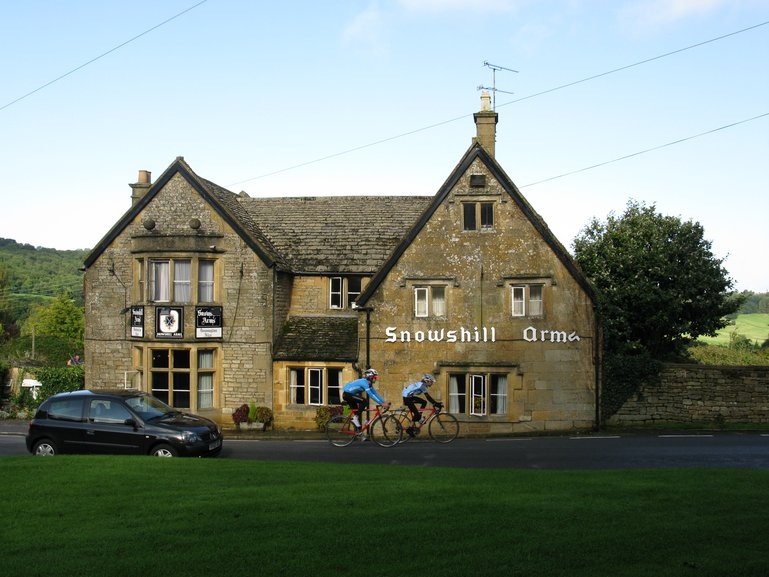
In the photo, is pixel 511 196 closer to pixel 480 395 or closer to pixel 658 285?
pixel 480 395

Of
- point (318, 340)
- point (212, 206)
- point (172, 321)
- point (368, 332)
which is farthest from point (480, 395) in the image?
point (212, 206)

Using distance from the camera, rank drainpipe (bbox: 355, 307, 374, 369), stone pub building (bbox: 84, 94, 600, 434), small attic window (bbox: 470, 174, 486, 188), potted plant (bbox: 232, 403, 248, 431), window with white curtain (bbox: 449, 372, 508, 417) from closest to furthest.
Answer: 1. stone pub building (bbox: 84, 94, 600, 434)
2. window with white curtain (bbox: 449, 372, 508, 417)
3. small attic window (bbox: 470, 174, 486, 188)
4. drainpipe (bbox: 355, 307, 374, 369)
5. potted plant (bbox: 232, 403, 248, 431)

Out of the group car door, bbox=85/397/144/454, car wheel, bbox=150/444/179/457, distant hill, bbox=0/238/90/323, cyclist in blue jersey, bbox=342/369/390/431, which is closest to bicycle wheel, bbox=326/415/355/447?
cyclist in blue jersey, bbox=342/369/390/431

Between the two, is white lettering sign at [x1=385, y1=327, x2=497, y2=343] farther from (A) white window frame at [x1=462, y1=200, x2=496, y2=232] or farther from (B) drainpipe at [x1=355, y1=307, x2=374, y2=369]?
(A) white window frame at [x1=462, y1=200, x2=496, y2=232]

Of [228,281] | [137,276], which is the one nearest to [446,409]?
[228,281]

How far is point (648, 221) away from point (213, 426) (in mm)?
29577

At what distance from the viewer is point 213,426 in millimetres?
20141

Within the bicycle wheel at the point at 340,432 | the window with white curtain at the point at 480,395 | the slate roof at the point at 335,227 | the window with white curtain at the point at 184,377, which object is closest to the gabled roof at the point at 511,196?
the slate roof at the point at 335,227

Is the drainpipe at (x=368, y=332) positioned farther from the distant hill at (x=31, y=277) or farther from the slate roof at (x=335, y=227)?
the distant hill at (x=31, y=277)

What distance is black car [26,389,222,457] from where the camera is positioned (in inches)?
744

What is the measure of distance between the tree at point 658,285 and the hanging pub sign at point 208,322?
65.3 feet

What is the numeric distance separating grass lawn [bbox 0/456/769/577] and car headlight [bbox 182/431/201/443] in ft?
12.7

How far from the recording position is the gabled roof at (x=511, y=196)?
1101 inches

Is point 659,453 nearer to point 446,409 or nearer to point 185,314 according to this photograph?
point 446,409
